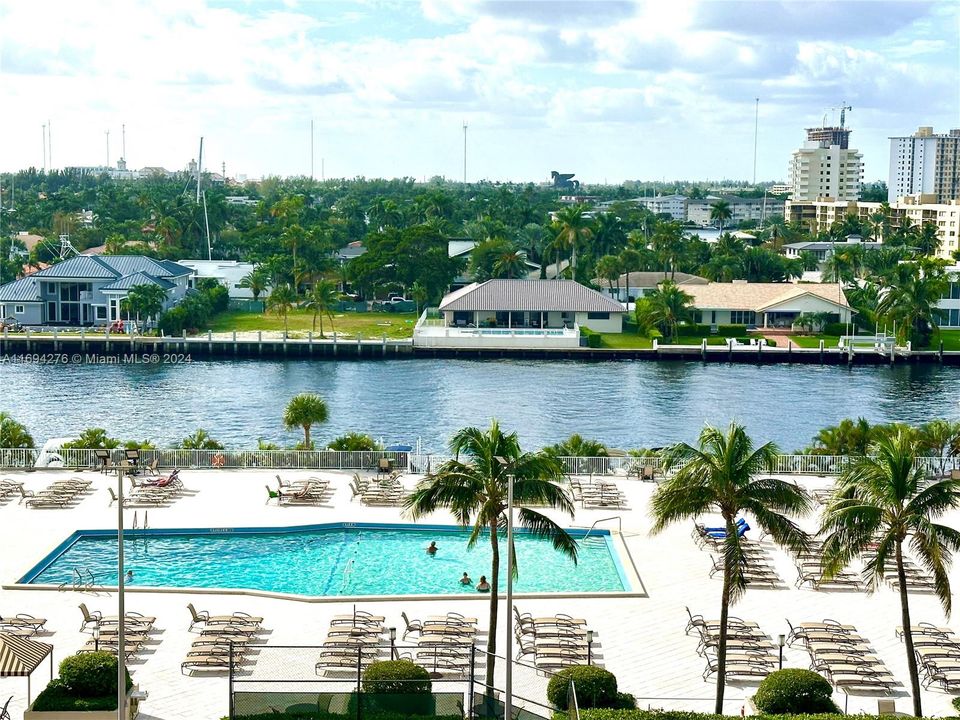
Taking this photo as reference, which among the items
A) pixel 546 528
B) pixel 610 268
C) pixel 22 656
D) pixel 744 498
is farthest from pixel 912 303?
pixel 22 656

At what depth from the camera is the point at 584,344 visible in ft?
338

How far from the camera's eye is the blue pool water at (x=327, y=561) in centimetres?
3784

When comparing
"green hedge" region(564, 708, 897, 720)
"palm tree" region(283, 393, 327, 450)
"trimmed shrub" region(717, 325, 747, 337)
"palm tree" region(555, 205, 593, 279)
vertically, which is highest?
"palm tree" region(555, 205, 593, 279)

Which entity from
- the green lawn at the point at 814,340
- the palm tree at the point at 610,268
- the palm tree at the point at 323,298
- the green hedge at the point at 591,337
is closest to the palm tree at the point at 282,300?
the palm tree at the point at 323,298

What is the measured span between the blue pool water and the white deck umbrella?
838cm

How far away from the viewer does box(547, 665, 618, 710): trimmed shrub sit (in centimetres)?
2667

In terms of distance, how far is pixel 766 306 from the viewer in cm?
11138

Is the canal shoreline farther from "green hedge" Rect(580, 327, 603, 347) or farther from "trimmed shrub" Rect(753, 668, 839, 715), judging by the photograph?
"trimmed shrub" Rect(753, 668, 839, 715)

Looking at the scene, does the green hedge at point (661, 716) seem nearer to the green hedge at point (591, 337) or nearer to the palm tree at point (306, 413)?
the palm tree at point (306, 413)

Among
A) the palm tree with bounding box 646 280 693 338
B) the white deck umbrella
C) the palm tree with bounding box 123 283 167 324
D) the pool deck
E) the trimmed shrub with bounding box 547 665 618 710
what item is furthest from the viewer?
the palm tree with bounding box 646 280 693 338

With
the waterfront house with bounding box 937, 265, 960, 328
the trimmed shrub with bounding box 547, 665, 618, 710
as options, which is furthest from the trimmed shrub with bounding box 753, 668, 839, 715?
the waterfront house with bounding box 937, 265, 960, 328

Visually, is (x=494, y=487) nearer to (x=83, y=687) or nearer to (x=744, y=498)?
(x=744, y=498)

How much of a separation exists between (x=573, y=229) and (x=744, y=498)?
104m

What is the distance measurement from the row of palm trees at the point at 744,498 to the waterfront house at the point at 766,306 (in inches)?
3276
